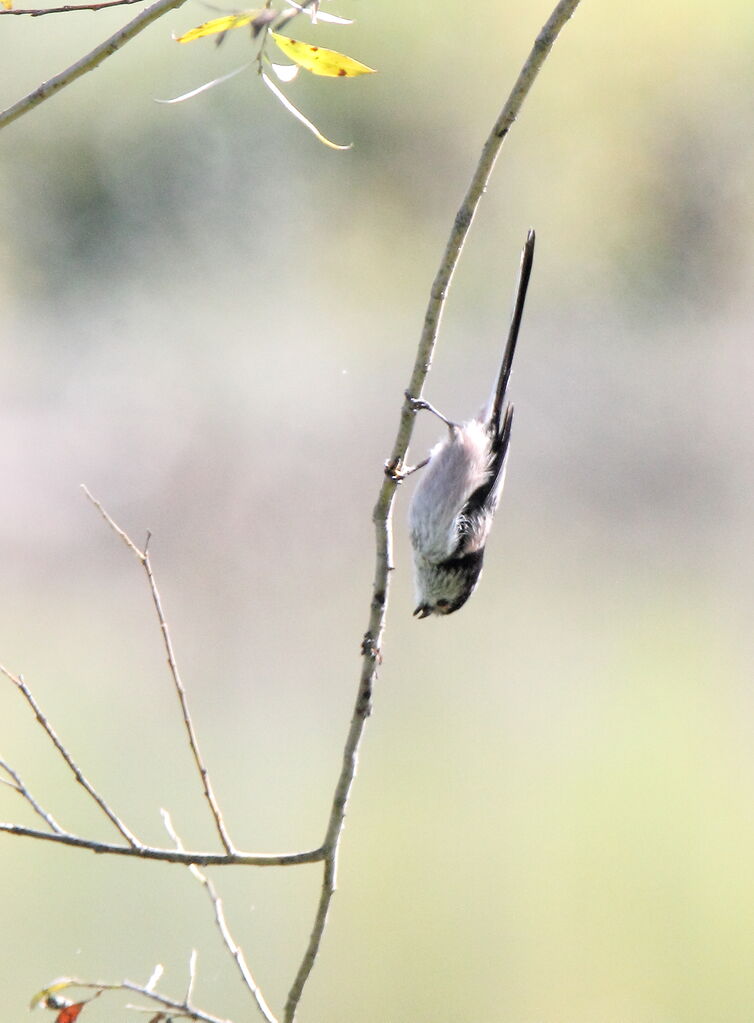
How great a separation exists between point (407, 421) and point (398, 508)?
5444 millimetres

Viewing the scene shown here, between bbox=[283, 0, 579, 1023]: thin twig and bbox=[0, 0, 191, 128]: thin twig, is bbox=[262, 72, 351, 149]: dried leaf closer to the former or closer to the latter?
bbox=[0, 0, 191, 128]: thin twig

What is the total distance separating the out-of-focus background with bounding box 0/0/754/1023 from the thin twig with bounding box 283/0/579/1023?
3.32m

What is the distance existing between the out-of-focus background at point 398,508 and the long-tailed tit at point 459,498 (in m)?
2.35

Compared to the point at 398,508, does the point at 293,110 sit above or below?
above

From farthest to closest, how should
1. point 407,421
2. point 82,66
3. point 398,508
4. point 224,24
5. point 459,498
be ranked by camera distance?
point 398,508
point 459,498
point 407,421
point 224,24
point 82,66

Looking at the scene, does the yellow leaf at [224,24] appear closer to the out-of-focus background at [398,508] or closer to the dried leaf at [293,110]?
the dried leaf at [293,110]

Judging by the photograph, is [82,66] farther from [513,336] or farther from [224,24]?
[513,336]

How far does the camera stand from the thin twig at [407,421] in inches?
83.4

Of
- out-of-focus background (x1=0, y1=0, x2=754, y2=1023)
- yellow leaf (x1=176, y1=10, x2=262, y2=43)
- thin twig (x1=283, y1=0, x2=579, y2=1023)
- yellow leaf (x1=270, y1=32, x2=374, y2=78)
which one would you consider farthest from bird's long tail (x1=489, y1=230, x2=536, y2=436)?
out-of-focus background (x1=0, y1=0, x2=754, y2=1023)

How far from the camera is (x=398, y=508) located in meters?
8.01

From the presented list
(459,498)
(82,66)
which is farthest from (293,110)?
(459,498)

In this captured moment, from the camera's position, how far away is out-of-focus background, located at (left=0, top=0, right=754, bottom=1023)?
20.7 feet

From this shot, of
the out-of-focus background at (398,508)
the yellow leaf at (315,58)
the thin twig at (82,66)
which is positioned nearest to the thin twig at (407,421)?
the yellow leaf at (315,58)

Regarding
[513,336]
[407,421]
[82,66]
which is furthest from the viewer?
[513,336]
